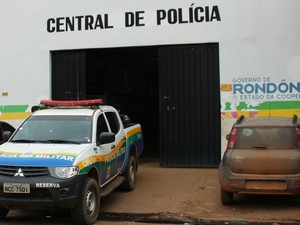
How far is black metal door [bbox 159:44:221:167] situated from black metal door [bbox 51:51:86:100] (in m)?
2.49

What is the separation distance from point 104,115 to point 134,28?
A: 16.1 feet

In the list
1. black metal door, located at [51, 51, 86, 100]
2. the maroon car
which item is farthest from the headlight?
black metal door, located at [51, 51, 86, 100]

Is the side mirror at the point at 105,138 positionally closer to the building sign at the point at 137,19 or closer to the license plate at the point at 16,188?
the license plate at the point at 16,188

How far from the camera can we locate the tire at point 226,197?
27.5ft

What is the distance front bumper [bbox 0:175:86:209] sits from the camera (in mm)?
6684

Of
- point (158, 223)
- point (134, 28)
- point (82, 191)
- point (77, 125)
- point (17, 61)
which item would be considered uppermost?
point (134, 28)

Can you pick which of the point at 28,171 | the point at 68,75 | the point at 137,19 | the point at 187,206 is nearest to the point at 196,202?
the point at 187,206

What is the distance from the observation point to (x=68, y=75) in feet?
45.6

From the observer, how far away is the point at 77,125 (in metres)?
8.19

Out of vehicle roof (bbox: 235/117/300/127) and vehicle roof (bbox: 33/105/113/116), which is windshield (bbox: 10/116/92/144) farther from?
vehicle roof (bbox: 235/117/300/127)

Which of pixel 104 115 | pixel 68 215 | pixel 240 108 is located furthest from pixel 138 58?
pixel 68 215

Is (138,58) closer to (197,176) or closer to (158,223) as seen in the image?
(197,176)

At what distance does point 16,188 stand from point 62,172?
27.8 inches

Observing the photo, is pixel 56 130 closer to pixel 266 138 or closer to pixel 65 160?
pixel 65 160
